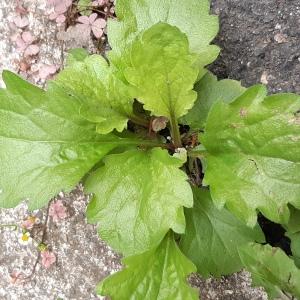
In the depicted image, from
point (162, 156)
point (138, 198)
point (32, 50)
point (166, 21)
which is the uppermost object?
point (32, 50)

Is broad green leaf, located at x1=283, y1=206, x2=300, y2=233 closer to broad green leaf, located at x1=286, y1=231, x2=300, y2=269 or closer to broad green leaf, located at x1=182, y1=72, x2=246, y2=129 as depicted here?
broad green leaf, located at x1=286, y1=231, x2=300, y2=269

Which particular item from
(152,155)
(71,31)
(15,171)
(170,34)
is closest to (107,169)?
(152,155)

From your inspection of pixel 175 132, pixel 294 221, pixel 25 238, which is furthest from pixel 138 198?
pixel 25 238

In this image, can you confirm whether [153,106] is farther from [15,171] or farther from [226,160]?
[15,171]

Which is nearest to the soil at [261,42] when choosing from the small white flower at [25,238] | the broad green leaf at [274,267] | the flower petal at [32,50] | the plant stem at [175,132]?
the plant stem at [175,132]

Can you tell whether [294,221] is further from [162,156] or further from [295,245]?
[162,156]

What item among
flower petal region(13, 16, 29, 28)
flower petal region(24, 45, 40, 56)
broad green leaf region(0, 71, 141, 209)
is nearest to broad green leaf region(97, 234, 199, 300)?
broad green leaf region(0, 71, 141, 209)
